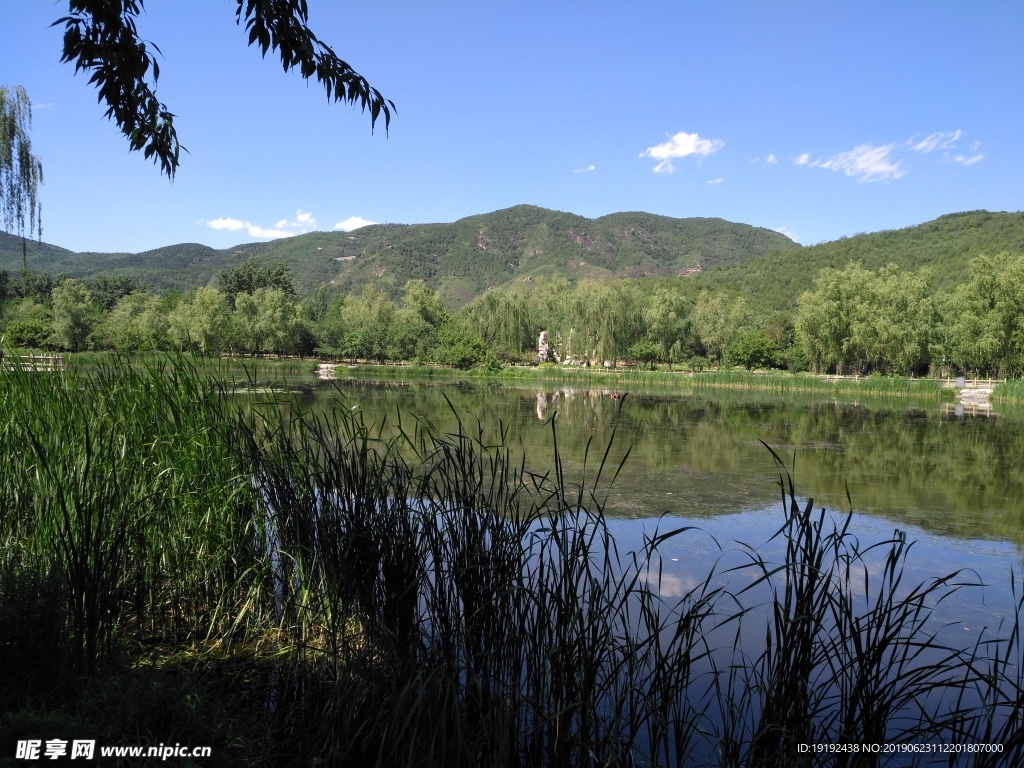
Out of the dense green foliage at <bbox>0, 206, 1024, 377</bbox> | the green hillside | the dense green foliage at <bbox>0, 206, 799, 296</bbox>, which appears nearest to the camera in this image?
the dense green foliage at <bbox>0, 206, 1024, 377</bbox>

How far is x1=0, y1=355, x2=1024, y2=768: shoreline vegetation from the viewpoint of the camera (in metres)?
1.97

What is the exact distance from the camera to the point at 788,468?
31.0 ft

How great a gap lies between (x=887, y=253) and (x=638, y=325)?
36746mm

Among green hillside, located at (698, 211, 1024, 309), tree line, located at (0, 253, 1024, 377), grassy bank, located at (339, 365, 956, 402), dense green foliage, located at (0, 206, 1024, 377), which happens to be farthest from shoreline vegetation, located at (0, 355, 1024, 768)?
green hillside, located at (698, 211, 1024, 309)

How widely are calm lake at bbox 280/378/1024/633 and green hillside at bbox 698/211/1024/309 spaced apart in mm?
46799

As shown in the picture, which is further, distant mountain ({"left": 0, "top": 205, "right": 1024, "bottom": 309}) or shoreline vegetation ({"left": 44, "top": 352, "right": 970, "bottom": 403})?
distant mountain ({"left": 0, "top": 205, "right": 1024, "bottom": 309})

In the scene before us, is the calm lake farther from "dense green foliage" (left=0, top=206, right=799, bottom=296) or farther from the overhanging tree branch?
"dense green foliage" (left=0, top=206, right=799, bottom=296)

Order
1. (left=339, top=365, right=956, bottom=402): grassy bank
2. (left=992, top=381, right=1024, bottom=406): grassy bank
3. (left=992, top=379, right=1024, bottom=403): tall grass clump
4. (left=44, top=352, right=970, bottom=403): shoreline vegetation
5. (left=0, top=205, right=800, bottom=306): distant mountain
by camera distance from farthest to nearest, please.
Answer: (left=0, top=205, right=800, bottom=306): distant mountain < (left=339, top=365, right=956, bottom=402): grassy bank < (left=44, top=352, right=970, bottom=403): shoreline vegetation < (left=992, top=379, right=1024, bottom=403): tall grass clump < (left=992, top=381, right=1024, bottom=406): grassy bank

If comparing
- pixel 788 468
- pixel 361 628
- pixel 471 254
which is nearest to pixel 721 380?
pixel 788 468

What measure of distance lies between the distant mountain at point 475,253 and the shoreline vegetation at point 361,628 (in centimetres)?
11066

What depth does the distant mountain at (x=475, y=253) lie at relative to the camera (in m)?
120

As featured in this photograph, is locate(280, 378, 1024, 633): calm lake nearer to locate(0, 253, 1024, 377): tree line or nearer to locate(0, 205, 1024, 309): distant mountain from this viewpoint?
locate(0, 253, 1024, 377): tree line

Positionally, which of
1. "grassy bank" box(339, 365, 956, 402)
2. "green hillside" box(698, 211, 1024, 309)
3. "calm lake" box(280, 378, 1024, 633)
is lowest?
"calm lake" box(280, 378, 1024, 633)

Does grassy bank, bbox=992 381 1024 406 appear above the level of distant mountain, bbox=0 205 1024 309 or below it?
below
